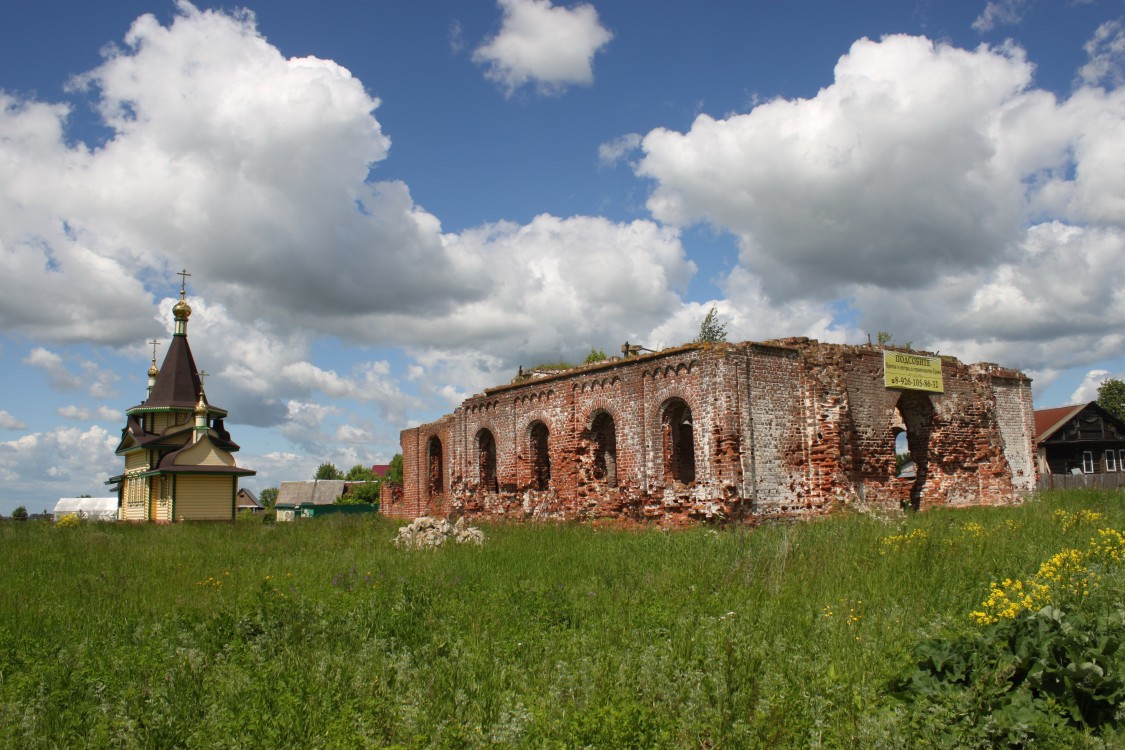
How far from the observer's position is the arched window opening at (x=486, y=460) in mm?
24266

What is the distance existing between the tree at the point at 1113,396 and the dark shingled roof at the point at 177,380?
54954mm

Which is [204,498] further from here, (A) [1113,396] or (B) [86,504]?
(A) [1113,396]

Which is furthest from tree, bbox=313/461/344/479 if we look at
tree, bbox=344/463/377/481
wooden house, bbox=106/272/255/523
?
wooden house, bbox=106/272/255/523

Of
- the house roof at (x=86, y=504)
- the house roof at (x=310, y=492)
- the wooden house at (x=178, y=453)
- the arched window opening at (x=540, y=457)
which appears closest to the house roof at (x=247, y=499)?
the house roof at (x=310, y=492)

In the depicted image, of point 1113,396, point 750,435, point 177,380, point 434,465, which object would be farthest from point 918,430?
point 1113,396

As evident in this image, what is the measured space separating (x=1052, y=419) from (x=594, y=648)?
1610 inches

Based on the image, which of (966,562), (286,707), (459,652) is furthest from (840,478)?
(286,707)

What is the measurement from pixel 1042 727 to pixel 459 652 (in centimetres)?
433

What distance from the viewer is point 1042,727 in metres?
4.62

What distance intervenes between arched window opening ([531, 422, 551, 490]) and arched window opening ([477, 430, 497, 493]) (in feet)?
7.36

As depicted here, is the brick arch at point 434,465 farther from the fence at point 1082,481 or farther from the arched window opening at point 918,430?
the fence at point 1082,481

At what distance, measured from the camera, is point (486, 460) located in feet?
80.5

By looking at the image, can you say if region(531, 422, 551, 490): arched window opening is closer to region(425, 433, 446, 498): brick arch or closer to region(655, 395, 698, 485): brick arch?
region(655, 395, 698, 485): brick arch

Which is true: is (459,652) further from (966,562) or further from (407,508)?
(407,508)
